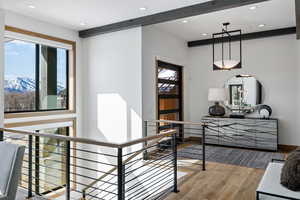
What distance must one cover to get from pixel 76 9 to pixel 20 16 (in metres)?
1.16

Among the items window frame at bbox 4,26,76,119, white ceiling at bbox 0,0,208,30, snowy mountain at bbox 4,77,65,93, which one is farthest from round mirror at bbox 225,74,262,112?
snowy mountain at bbox 4,77,65,93

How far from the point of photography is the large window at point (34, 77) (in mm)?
4250

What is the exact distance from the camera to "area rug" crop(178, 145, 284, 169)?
13.8 feet

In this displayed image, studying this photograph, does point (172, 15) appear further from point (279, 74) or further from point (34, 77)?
point (279, 74)

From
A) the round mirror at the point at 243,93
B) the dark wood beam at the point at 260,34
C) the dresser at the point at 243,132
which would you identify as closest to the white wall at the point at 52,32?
the dresser at the point at 243,132

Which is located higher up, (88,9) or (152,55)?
(88,9)

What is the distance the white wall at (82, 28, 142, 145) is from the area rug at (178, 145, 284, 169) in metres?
1.37

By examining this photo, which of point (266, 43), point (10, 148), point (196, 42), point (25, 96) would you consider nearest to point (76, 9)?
point (25, 96)

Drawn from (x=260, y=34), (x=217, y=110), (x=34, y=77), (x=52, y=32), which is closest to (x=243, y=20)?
(x=260, y=34)

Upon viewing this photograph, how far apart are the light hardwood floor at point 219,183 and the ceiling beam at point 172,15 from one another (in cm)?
263

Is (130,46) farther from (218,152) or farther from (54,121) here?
(218,152)

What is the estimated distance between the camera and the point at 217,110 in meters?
A: 5.98

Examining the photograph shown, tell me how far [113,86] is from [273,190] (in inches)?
142

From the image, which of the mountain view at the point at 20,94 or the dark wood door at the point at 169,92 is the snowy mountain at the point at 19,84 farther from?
the dark wood door at the point at 169,92
